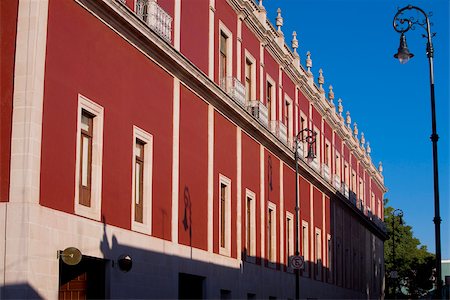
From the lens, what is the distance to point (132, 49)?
20797 mm

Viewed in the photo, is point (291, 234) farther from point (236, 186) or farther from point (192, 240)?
point (192, 240)

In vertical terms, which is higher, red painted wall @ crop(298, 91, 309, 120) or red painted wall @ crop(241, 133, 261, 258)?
red painted wall @ crop(298, 91, 309, 120)

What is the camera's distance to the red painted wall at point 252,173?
29.3m

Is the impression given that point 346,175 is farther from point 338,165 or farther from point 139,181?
point 139,181

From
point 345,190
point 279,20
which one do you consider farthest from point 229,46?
point 345,190

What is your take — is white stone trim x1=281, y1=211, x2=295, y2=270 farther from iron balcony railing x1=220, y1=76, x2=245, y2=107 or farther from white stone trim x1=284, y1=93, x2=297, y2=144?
iron balcony railing x1=220, y1=76, x2=245, y2=107

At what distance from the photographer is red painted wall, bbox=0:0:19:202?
16031 millimetres

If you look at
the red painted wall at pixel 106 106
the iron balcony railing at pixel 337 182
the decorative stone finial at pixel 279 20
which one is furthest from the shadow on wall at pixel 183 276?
the iron balcony railing at pixel 337 182

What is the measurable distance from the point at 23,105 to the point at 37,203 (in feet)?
6.36

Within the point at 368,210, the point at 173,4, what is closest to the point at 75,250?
the point at 173,4

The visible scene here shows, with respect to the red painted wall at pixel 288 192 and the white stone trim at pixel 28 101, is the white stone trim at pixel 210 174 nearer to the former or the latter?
the red painted wall at pixel 288 192

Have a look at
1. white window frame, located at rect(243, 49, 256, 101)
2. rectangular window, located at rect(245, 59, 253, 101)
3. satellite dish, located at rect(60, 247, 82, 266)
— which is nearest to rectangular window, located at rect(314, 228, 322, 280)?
white window frame, located at rect(243, 49, 256, 101)

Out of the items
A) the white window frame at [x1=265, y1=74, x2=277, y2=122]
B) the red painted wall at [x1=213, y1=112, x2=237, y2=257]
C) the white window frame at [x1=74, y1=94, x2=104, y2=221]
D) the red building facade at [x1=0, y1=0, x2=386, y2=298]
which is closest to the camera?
the red building facade at [x1=0, y1=0, x2=386, y2=298]

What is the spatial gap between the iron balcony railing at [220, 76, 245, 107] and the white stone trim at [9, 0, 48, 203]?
11.8m
